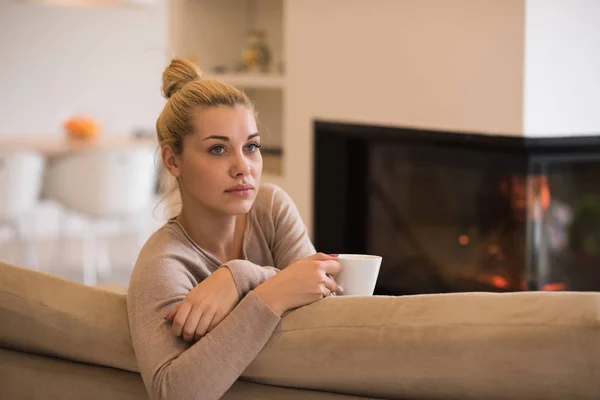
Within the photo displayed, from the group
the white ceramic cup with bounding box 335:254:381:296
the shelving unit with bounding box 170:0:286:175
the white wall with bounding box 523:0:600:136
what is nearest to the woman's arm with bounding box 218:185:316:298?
→ the white ceramic cup with bounding box 335:254:381:296

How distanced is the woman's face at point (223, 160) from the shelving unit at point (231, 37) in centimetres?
252

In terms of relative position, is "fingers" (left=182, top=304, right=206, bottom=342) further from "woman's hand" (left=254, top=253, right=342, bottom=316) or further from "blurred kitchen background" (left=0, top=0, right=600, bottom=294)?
"blurred kitchen background" (left=0, top=0, right=600, bottom=294)

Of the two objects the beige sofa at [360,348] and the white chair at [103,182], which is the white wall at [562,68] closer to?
the beige sofa at [360,348]

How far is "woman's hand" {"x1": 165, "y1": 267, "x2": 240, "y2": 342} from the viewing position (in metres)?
1.34

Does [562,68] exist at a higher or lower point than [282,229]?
higher

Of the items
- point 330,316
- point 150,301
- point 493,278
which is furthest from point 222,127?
point 493,278

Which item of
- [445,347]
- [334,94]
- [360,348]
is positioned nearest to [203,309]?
[360,348]

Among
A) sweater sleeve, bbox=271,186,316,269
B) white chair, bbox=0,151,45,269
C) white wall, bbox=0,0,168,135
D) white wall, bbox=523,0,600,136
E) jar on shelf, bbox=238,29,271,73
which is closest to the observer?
sweater sleeve, bbox=271,186,316,269

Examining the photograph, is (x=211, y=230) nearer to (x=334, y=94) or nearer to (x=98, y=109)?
(x=334, y=94)

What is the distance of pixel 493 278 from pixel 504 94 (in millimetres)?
626

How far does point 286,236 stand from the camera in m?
1.85

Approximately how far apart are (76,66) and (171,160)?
18.4 feet

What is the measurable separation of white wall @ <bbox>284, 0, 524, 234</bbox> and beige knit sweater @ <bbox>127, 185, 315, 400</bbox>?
1379 millimetres

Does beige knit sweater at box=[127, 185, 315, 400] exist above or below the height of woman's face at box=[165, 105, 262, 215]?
below
